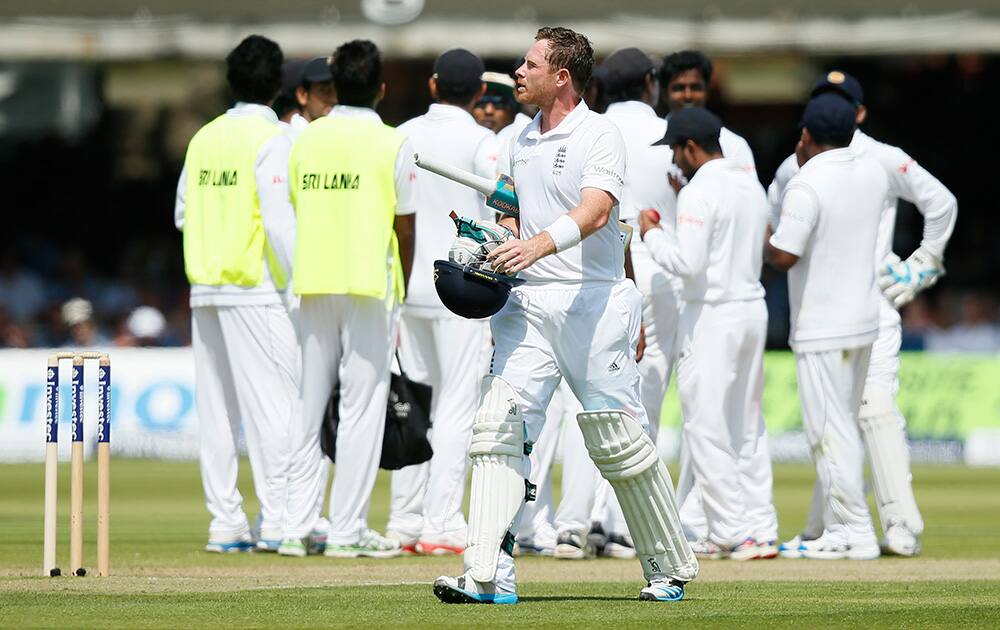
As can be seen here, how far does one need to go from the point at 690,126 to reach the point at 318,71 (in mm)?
2228

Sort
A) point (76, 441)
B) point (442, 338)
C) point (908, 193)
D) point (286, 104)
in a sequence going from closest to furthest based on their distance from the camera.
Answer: point (76, 441)
point (442, 338)
point (908, 193)
point (286, 104)

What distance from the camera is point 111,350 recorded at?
19.7 meters

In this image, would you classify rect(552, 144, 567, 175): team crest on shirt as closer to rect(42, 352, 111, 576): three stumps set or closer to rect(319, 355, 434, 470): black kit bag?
rect(42, 352, 111, 576): three stumps set

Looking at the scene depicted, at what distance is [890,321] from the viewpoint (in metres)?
11.0

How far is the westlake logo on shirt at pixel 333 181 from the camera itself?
A: 9.88 meters

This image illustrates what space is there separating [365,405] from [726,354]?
203 centimetres

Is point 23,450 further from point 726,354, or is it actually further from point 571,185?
point 571,185

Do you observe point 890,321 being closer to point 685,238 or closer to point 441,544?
point 685,238

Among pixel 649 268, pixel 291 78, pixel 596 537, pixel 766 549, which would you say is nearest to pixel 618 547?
pixel 596 537

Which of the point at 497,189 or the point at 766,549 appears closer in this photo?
the point at 497,189

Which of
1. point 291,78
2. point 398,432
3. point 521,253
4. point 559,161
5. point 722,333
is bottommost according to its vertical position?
point 398,432

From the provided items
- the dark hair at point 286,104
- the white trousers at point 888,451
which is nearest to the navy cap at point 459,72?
the dark hair at point 286,104

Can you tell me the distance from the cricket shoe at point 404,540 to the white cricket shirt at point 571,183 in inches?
130

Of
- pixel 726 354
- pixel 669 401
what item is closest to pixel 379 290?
pixel 726 354
